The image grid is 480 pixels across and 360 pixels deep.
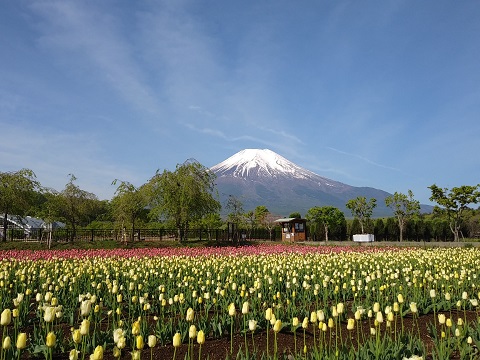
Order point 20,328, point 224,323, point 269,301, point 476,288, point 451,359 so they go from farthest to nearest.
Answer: point 476,288 < point 269,301 < point 20,328 < point 224,323 < point 451,359

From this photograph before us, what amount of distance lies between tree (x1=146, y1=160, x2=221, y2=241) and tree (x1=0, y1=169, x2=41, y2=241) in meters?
10.1

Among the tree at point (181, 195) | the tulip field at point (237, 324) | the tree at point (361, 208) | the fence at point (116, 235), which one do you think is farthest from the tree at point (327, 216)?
the tulip field at point (237, 324)

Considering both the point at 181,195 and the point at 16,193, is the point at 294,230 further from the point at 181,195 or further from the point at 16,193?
the point at 16,193

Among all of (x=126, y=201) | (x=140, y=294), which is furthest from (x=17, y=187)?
(x=140, y=294)

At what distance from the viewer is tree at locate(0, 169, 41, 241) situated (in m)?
31.3

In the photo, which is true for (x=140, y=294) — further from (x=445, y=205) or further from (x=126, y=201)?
(x=445, y=205)

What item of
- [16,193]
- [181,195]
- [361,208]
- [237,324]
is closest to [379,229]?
[361,208]

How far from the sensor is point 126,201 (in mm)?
33719

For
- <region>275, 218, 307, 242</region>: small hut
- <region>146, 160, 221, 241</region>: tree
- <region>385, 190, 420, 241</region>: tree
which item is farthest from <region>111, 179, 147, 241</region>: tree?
<region>385, 190, 420, 241</region>: tree

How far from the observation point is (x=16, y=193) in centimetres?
3203

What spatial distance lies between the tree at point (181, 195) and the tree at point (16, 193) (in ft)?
33.2

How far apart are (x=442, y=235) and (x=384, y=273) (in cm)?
5033

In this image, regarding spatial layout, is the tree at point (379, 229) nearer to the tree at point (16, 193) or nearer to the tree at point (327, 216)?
the tree at point (327, 216)

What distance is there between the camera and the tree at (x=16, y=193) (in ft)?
103
